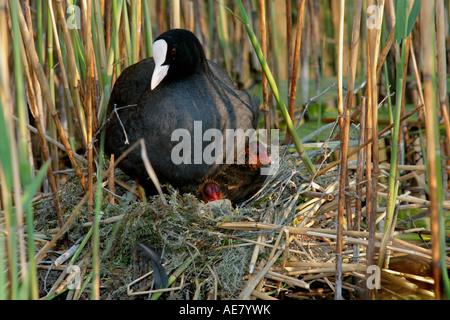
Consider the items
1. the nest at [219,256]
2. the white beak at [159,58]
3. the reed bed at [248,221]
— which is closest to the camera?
the reed bed at [248,221]

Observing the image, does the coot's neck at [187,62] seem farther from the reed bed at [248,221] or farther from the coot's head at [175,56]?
the reed bed at [248,221]

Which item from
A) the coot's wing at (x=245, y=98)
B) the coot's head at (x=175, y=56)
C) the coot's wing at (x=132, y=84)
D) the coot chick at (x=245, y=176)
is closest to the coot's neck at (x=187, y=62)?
the coot's head at (x=175, y=56)

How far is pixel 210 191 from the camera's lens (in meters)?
2.07

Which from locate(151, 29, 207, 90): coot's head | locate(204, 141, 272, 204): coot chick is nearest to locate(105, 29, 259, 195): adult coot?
locate(151, 29, 207, 90): coot's head

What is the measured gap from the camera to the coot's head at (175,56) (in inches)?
78.7

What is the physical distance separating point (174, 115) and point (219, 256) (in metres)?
0.59

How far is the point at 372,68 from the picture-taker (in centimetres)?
151

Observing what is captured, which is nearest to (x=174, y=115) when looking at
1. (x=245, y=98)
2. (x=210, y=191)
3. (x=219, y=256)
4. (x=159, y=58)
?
(x=159, y=58)

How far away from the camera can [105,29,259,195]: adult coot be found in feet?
6.66

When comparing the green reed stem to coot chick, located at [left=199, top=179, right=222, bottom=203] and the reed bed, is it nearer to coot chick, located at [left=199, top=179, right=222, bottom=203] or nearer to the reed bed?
the reed bed

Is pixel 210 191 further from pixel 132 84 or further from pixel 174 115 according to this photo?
pixel 132 84

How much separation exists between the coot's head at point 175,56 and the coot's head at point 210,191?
46cm
